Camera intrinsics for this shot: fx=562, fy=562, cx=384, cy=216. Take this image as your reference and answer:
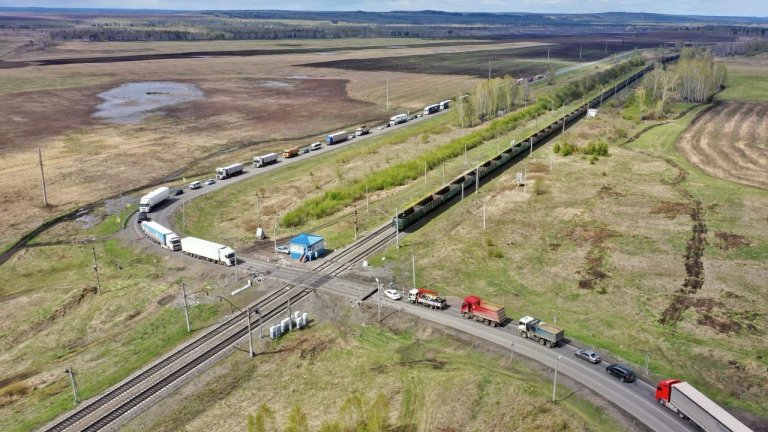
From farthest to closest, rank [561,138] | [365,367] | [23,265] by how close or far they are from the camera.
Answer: [561,138] → [23,265] → [365,367]

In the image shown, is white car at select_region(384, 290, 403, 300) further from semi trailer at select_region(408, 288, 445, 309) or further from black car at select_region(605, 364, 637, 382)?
black car at select_region(605, 364, 637, 382)

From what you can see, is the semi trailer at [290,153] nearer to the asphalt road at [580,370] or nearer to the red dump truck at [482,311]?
the asphalt road at [580,370]

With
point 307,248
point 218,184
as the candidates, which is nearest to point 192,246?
point 307,248

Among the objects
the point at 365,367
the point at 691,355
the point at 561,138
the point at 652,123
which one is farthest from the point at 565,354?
the point at 652,123

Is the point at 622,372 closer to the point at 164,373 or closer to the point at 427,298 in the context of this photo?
the point at 427,298

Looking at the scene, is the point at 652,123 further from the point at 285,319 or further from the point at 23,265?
the point at 23,265
